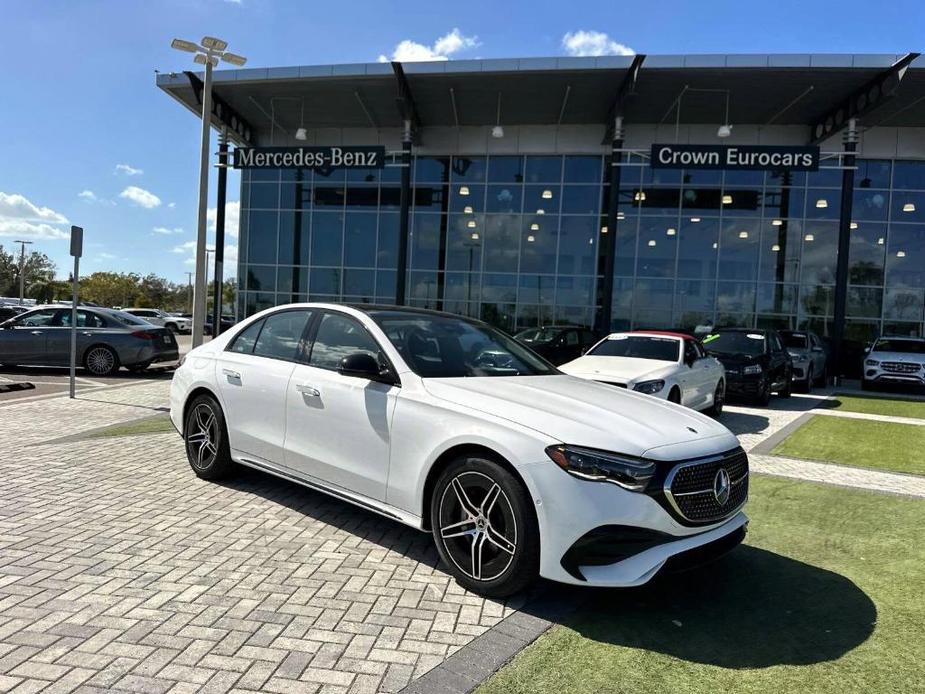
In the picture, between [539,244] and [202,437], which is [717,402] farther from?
[539,244]

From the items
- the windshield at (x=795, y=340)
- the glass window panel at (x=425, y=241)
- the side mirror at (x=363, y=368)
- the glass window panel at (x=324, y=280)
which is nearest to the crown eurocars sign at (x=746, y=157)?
the windshield at (x=795, y=340)

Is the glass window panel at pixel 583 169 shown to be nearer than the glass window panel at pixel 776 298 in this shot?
No

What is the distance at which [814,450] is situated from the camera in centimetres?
796

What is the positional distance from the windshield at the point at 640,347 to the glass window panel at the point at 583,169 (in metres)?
14.3

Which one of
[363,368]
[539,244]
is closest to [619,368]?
[363,368]

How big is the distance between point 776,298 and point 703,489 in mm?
22201

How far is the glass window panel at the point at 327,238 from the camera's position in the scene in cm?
2564

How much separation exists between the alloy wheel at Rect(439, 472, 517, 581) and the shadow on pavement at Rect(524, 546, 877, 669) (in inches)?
13.3

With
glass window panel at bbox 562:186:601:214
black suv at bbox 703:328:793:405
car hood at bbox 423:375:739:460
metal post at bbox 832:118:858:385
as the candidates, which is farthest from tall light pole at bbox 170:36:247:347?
metal post at bbox 832:118:858:385

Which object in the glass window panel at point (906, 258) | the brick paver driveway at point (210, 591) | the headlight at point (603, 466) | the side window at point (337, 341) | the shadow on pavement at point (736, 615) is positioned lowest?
the brick paver driveway at point (210, 591)

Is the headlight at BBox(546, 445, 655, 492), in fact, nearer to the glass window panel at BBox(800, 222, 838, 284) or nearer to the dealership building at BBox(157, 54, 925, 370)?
the dealership building at BBox(157, 54, 925, 370)

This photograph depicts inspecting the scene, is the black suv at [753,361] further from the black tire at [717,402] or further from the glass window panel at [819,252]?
the glass window panel at [819,252]

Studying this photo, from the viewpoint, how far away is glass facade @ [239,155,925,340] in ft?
73.3

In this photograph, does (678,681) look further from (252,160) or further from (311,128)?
(311,128)
